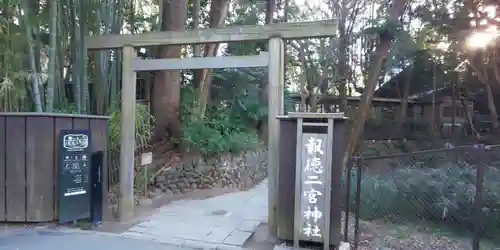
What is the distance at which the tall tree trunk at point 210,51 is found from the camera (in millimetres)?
10180

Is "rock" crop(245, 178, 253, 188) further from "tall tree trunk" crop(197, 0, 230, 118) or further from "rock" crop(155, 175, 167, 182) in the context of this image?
"tall tree trunk" crop(197, 0, 230, 118)

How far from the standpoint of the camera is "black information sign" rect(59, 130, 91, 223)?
501 centimetres

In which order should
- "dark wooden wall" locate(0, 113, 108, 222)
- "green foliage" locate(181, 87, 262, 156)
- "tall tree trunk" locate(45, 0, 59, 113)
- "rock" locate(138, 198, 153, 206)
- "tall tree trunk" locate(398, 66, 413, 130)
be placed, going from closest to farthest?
"dark wooden wall" locate(0, 113, 108, 222) < "tall tree trunk" locate(45, 0, 59, 113) < "rock" locate(138, 198, 153, 206) < "green foliage" locate(181, 87, 262, 156) < "tall tree trunk" locate(398, 66, 413, 130)

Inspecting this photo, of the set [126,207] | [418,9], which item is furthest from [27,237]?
[418,9]

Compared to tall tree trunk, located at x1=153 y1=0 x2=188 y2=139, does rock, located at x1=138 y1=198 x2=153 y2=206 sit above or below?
below

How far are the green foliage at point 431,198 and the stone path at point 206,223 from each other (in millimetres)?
1830

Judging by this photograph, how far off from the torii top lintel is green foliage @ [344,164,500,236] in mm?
2927

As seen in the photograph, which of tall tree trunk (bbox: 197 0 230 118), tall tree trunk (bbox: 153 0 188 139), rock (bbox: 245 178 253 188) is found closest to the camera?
rock (bbox: 245 178 253 188)

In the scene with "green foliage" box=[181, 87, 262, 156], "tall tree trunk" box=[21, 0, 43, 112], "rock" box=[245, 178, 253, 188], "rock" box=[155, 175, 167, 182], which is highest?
"tall tree trunk" box=[21, 0, 43, 112]

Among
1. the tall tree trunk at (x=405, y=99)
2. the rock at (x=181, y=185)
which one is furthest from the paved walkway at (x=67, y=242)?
the tall tree trunk at (x=405, y=99)

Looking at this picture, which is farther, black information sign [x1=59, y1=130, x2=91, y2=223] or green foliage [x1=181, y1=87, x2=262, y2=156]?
green foliage [x1=181, y1=87, x2=262, y2=156]

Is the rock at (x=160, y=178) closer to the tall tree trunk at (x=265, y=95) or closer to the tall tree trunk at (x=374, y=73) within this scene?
the tall tree trunk at (x=265, y=95)

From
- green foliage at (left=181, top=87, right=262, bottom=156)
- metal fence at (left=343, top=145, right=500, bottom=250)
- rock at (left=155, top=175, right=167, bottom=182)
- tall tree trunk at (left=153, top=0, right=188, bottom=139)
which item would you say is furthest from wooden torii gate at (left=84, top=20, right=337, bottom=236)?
tall tree trunk at (left=153, top=0, right=188, bottom=139)

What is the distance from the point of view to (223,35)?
16.5ft
